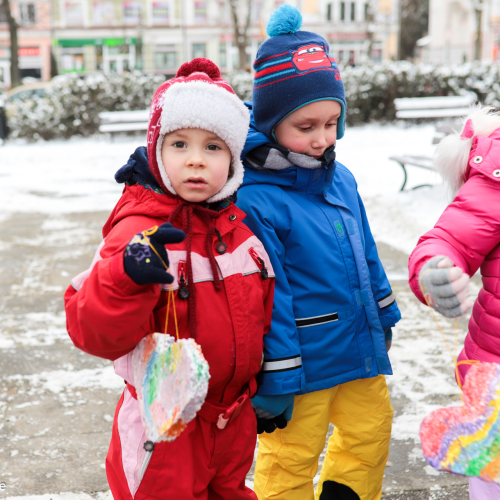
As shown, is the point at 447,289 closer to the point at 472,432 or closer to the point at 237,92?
the point at 472,432

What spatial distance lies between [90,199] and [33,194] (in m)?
0.97

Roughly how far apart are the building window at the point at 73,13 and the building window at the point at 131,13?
2934mm

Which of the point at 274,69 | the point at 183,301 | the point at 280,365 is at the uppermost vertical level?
the point at 274,69

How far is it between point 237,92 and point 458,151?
1319 centimetres

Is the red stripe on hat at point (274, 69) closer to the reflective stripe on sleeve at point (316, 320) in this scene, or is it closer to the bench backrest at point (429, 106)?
the reflective stripe on sleeve at point (316, 320)

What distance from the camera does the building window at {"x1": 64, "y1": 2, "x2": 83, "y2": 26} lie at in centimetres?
4162

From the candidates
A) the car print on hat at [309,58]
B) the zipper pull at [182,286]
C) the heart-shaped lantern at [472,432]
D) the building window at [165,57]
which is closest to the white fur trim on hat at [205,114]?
the zipper pull at [182,286]

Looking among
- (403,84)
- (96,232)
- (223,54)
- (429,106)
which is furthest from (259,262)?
(223,54)

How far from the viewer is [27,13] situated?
4084 centimetres

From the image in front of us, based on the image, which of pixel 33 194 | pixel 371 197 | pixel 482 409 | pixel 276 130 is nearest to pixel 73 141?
pixel 33 194

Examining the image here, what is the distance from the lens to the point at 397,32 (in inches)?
1724

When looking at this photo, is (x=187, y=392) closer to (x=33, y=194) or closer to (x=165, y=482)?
(x=165, y=482)

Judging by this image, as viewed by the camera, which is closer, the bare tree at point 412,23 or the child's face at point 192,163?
the child's face at point 192,163

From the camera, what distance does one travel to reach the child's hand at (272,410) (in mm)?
1842
